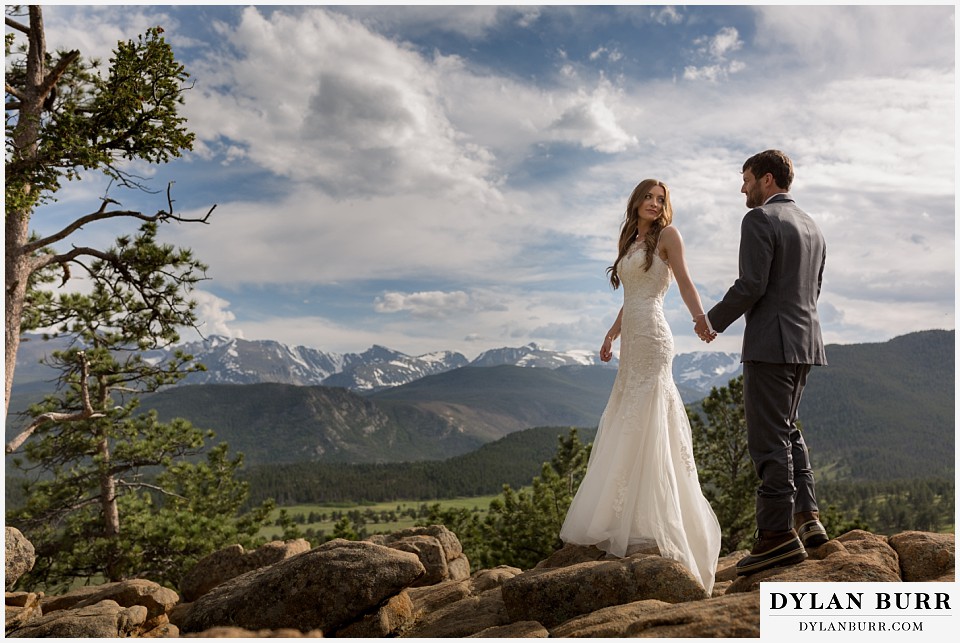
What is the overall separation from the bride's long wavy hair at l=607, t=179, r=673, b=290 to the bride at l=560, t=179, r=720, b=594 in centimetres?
1

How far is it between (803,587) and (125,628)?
7.57 meters

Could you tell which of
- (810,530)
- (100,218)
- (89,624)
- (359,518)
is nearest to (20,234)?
(100,218)

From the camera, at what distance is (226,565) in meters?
12.1

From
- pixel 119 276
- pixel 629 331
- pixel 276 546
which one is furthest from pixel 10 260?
Answer: pixel 629 331

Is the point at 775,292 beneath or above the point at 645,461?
above

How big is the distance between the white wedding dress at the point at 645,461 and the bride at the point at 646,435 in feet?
0.04

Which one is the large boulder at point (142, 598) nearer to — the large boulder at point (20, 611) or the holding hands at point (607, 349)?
the large boulder at point (20, 611)

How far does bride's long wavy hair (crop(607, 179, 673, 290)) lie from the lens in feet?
26.2

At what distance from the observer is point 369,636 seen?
283 inches

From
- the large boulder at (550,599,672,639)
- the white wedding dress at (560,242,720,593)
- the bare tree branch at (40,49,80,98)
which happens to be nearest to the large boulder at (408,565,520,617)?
the white wedding dress at (560,242,720,593)

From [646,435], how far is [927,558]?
9.71 feet

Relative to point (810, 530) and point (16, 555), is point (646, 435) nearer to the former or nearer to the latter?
point (810, 530)

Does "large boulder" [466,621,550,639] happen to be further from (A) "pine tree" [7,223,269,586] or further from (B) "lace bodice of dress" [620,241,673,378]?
(A) "pine tree" [7,223,269,586]

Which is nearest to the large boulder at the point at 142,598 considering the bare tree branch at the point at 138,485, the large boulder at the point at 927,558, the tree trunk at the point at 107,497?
the large boulder at the point at 927,558
